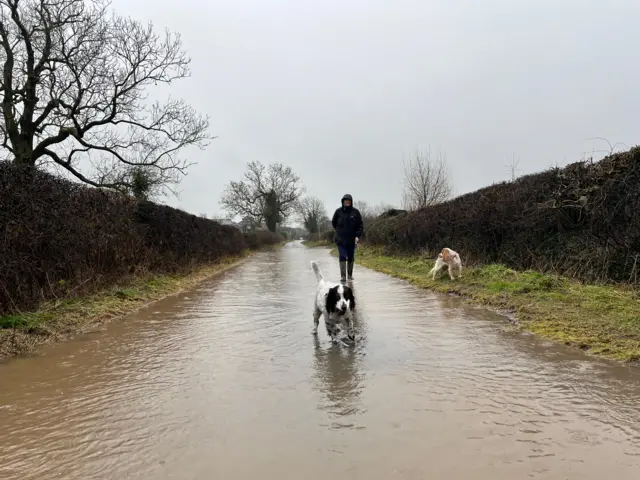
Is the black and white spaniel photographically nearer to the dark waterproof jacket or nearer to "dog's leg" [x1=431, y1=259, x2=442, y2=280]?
the dark waterproof jacket

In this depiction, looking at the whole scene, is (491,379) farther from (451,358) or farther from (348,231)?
(348,231)

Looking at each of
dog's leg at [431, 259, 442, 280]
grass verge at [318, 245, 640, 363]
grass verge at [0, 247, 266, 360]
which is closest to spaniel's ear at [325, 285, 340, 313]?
grass verge at [318, 245, 640, 363]

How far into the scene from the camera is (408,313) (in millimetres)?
6805

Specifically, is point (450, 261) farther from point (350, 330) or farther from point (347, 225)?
point (350, 330)

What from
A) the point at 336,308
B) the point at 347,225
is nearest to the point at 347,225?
the point at 347,225

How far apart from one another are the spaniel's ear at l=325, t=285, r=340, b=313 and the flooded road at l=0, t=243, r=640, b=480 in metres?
0.45

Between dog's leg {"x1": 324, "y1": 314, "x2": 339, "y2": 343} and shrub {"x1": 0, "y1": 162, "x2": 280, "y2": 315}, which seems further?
shrub {"x1": 0, "y1": 162, "x2": 280, "y2": 315}

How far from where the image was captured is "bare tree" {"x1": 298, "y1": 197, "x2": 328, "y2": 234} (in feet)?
263

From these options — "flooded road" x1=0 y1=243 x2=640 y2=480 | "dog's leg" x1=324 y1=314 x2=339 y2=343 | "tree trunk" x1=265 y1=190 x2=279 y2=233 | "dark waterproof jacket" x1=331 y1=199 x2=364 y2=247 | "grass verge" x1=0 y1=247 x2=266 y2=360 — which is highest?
"tree trunk" x1=265 y1=190 x2=279 y2=233

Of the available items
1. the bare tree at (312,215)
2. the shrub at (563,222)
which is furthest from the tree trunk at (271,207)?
the shrub at (563,222)

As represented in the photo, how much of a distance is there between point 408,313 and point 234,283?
6571mm

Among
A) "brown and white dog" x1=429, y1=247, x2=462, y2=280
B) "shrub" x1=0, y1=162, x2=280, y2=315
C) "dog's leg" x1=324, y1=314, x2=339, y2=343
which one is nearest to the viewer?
"dog's leg" x1=324, y1=314, x2=339, y2=343

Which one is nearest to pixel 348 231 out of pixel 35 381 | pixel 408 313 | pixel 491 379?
pixel 408 313

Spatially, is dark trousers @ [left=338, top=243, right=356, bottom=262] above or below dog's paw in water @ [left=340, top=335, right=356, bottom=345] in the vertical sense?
above
